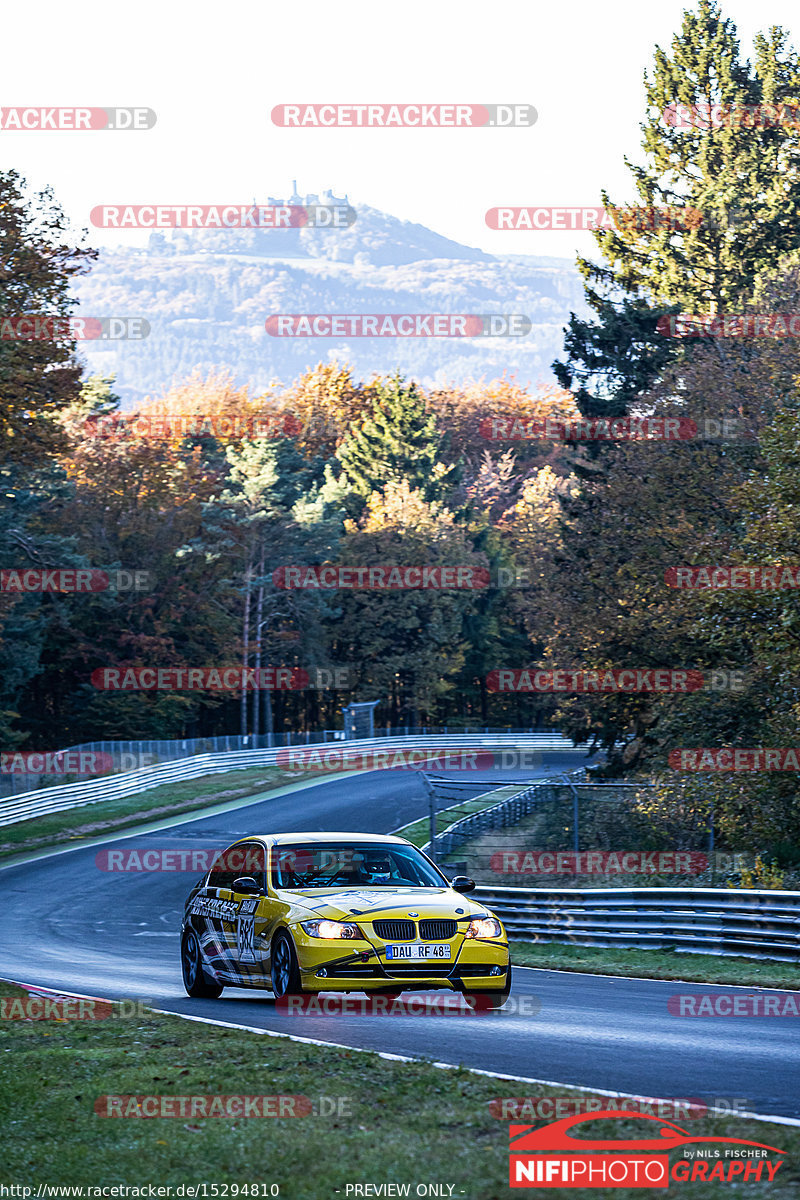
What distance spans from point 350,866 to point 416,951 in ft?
5.31

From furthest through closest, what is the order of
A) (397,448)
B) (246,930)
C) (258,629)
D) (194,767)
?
1. (397,448)
2. (258,629)
3. (194,767)
4. (246,930)

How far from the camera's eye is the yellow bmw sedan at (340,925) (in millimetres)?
11938

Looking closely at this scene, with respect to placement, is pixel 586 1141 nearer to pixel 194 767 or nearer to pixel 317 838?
pixel 317 838

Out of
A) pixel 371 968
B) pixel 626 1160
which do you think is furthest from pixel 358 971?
pixel 626 1160

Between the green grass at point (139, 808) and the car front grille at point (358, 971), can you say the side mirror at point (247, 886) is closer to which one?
the car front grille at point (358, 971)

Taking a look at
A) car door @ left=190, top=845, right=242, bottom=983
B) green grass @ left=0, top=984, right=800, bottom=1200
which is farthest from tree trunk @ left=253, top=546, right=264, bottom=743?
green grass @ left=0, top=984, right=800, bottom=1200

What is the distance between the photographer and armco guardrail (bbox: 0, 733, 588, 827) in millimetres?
44031

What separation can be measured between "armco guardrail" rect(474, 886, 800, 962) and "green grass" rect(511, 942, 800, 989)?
7.8 inches

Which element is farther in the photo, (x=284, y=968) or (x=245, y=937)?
(x=245, y=937)

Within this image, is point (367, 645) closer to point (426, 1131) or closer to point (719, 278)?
point (719, 278)

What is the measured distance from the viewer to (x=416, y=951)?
1195 centimetres

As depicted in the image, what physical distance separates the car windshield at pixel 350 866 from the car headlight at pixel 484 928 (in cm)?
95

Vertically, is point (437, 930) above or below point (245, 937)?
above

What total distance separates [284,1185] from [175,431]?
8727cm
